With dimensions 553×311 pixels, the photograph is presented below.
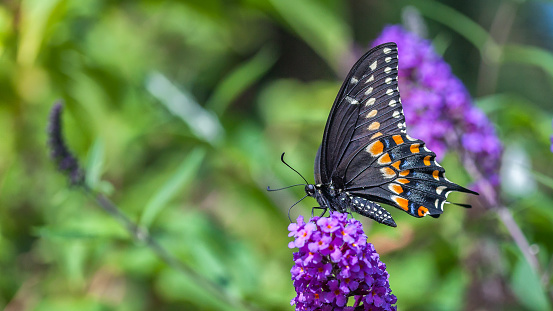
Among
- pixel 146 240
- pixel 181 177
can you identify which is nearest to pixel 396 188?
pixel 181 177

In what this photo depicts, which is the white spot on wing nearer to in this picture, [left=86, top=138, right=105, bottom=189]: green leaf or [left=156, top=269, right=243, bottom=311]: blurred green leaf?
[left=86, top=138, right=105, bottom=189]: green leaf

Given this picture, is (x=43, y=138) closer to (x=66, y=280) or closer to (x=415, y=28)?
(x=66, y=280)

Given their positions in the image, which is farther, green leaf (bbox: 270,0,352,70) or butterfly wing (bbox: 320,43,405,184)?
green leaf (bbox: 270,0,352,70)

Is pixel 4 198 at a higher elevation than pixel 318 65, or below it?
below

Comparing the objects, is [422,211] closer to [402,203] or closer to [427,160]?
[402,203]

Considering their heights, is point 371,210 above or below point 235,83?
below

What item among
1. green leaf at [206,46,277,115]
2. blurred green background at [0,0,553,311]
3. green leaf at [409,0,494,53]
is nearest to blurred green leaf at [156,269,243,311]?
blurred green background at [0,0,553,311]

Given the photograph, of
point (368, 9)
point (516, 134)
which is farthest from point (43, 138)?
point (368, 9)
